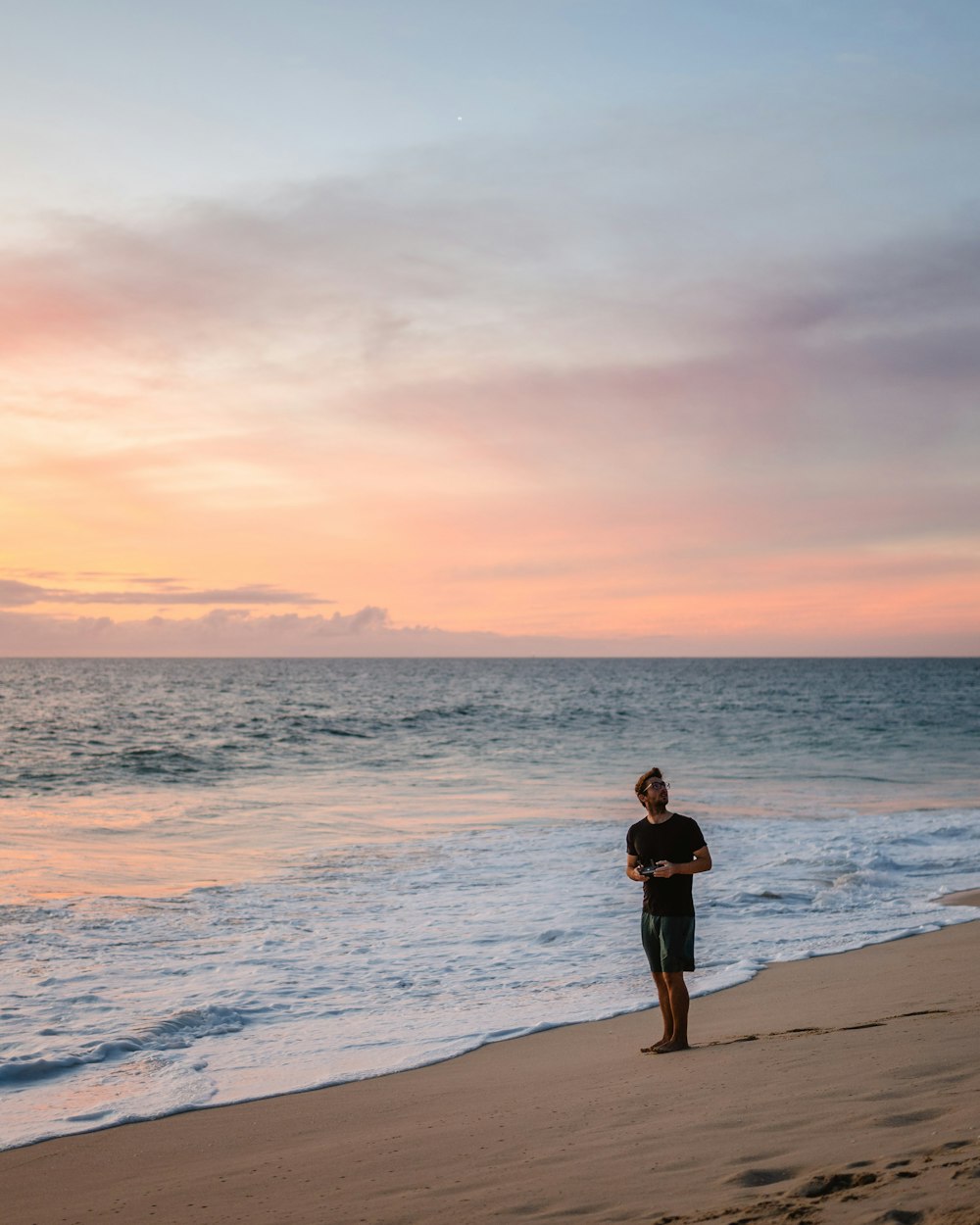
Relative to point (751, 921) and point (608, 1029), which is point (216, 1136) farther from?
point (751, 921)

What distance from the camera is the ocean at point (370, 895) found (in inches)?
278

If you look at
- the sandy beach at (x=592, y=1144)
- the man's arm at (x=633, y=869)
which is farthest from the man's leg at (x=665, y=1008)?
the man's arm at (x=633, y=869)

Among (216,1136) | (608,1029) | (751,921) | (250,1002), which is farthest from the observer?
(751,921)

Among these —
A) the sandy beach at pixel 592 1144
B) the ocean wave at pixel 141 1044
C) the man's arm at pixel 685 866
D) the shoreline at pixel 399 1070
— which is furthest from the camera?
the ocean wave at pixel 141 1044

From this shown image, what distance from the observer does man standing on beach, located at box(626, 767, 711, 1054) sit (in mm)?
6312

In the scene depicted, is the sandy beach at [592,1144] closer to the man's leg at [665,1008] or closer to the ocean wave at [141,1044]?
the man's leg at [665,1008]

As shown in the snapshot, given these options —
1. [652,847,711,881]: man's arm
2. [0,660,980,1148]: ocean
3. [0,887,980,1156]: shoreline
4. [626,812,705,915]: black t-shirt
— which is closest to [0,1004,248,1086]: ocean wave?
[0,660,980,1148]: ocean

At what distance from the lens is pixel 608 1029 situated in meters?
7.18

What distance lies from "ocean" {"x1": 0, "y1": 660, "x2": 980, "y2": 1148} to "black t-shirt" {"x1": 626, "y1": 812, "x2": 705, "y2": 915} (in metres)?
1.66

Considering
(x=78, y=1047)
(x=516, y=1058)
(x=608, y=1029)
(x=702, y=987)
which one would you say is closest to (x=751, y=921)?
(x=702, y=987)

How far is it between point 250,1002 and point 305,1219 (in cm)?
395

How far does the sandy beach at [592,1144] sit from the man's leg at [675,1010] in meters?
0.22

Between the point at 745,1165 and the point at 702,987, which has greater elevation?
the point at 745,1165

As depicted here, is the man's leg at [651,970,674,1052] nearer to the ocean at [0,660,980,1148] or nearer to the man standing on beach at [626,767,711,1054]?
the man standing on beach at [626,767,711,1054]
